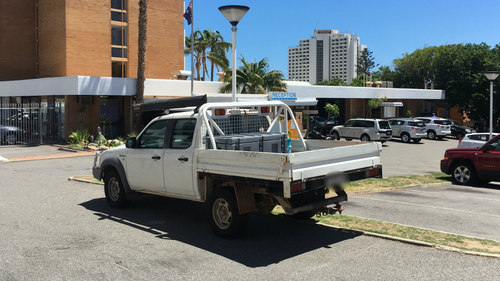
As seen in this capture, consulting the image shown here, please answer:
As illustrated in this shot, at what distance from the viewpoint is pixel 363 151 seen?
24.1 ft

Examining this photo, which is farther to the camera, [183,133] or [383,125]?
[383,125]

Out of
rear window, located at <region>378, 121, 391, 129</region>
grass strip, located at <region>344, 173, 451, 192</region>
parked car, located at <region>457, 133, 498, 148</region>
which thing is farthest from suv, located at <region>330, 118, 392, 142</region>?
grass strip, located at <region>344, 173, 451, 192</region>

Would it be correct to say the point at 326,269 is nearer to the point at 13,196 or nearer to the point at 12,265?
the point at 12,265

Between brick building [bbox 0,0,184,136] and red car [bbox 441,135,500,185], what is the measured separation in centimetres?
1956

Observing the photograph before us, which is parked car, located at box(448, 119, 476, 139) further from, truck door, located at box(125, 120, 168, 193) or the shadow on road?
truck door, located at box(125, 120, 168, 193)

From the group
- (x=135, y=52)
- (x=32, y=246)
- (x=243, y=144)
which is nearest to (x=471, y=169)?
(x=243, y=144)

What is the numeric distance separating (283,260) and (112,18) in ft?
90.5

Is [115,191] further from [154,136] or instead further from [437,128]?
[437,128]

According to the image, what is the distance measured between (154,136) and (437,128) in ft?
102

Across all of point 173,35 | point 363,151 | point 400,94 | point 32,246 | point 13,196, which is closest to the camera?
point 32,246

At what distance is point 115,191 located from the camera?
9461 mm

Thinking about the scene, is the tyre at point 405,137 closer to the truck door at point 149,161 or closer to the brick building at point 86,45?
the brick building at point 86,45

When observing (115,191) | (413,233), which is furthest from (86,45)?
(413,233)

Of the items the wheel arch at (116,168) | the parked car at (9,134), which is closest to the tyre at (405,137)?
the parked car at (9,134)
